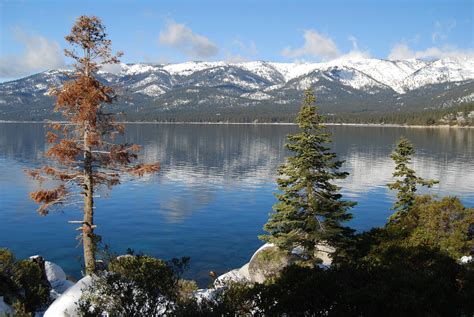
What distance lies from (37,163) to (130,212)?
5568 centimetres

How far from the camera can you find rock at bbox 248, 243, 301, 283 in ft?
103

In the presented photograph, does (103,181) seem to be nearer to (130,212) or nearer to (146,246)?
(146,246)

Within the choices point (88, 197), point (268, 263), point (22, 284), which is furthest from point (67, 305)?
point (268, 263)

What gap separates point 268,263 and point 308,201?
519 cm

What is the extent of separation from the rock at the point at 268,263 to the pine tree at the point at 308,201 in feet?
2.49

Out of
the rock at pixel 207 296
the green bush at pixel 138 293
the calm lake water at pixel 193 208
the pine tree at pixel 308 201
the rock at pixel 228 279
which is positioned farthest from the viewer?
the calm lake water at pixel 193 208

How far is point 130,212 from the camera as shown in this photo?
59938 millimetres

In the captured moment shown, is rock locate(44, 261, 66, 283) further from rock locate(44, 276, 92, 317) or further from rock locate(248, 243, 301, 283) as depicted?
rock locate(248, 243, 301, 283)

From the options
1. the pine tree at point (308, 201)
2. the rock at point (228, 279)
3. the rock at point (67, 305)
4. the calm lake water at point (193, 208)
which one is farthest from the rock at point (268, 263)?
the rock at point (67, 305)

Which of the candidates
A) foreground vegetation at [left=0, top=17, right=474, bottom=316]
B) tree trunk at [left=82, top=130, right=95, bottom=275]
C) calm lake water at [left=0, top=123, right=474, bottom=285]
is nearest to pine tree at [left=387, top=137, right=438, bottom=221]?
foreground vegetation at [left=0, top=17, right=474, bottom=316]

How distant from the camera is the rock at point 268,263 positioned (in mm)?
31328

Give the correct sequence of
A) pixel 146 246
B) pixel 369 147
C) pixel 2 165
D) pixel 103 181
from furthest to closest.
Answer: pixel 369 147 < pixel 2 165 < pixel 146 246 < pixel 103 181

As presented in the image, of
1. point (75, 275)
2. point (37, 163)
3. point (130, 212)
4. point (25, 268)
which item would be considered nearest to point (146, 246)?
point (75, 275)

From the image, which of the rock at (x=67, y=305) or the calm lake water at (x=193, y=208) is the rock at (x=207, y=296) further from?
the calm lake water at (x=193, y=208)
